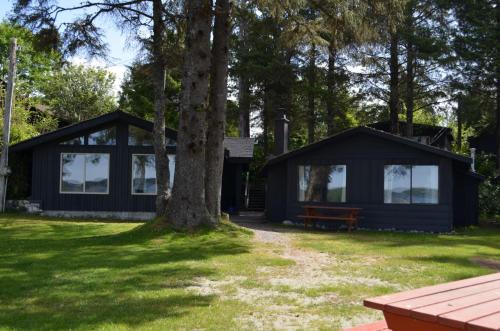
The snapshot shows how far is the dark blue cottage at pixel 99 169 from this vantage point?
18.8 m

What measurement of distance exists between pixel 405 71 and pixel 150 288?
880 inches

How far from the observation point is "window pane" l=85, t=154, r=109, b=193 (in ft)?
62.0

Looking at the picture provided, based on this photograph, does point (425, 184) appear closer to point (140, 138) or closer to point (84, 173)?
point (140, 138)

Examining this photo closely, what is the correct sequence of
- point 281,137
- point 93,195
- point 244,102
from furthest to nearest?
point 244,102 < point 281,137 < point 93,195

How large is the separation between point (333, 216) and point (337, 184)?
1.03m

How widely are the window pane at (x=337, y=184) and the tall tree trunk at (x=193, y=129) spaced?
6.37m

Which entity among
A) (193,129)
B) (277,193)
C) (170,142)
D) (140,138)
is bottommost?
(277,193)

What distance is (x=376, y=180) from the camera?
16.8 metres

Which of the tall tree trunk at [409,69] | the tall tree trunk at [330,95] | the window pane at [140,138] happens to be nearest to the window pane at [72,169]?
the window pane at [140,138]

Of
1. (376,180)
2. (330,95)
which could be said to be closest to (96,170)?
(376,180)

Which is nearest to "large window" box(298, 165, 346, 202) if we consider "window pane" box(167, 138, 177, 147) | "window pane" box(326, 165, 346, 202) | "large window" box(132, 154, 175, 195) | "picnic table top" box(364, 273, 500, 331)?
"window pane" box(326, 165, 346, 202)

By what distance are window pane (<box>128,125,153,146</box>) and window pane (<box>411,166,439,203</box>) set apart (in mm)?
8917

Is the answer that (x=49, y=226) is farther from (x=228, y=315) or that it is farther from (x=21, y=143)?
(x=228, y=315)

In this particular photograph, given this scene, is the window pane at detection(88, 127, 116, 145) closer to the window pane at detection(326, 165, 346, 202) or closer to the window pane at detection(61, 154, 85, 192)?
the window pane at detection(61, 154, 85, 192)
